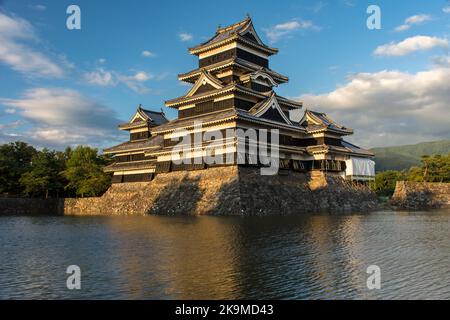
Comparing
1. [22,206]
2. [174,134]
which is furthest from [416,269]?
[22,206]

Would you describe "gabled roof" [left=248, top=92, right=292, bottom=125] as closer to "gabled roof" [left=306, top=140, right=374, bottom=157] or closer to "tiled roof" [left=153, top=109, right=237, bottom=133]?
"tiled roof" [left=153, top=109, right=237, bottom=133]

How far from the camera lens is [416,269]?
12016mm

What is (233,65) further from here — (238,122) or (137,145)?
(137,145)

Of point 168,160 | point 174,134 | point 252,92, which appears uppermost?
point 252,92

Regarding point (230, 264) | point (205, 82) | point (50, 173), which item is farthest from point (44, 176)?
point (230, 264)

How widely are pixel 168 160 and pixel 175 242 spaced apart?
25.1 m

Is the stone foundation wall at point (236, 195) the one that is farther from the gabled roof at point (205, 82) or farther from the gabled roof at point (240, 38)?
the gabled roof at point (240, 38)

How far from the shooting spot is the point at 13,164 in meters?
54.2

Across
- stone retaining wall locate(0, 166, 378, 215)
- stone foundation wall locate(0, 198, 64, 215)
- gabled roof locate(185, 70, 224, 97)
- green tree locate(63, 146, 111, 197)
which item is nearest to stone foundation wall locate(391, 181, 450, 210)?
stone retaining wall locate(0, 166, 378, 215)

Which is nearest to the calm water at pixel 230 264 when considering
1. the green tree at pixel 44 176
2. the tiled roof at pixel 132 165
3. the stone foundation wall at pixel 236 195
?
the stone foundation wall at pixel 236 195

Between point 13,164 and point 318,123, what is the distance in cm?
4033

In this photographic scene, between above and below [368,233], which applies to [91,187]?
above
